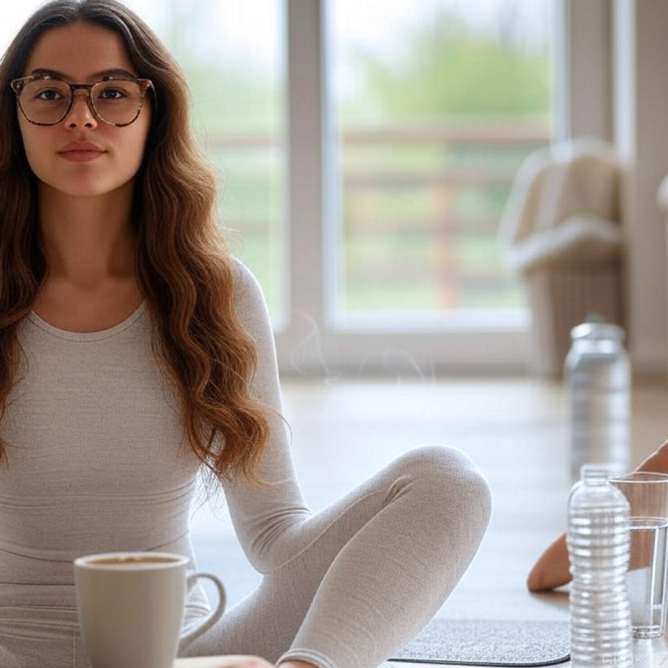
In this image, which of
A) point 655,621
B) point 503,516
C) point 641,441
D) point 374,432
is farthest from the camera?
point 374,432

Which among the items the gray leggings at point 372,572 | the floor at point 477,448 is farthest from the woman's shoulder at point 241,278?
the floor at point 477,448

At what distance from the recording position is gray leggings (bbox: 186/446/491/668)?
117cm

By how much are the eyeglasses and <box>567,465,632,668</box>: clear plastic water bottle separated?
0.56 meters

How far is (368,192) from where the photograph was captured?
6.19m

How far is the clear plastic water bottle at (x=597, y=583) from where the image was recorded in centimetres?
138

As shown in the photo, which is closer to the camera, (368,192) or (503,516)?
(503,516)

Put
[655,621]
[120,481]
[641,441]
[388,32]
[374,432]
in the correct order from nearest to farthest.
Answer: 1. [120,481]
2. [655,621]
3. [641,441]
4. [374,432]
5. [388,32]

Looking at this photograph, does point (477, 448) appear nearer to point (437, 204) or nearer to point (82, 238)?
point (82, 238)

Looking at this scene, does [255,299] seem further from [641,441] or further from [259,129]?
[259,129]

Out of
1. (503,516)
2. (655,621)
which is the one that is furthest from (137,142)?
(503,516)

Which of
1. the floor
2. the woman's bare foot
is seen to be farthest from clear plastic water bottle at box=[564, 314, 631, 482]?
the woman's bare foot

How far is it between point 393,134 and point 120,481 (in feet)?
16.5

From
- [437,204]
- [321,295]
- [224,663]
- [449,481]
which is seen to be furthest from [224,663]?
[437,204]

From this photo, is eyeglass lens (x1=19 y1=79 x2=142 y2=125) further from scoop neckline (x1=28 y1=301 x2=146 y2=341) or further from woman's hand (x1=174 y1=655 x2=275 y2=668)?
woman's hand (x1=174 y1=655 x2=275 y2=668)
